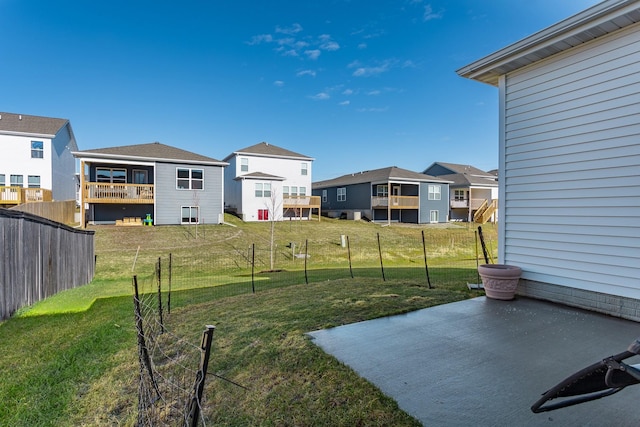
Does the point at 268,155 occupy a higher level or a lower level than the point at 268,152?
lower

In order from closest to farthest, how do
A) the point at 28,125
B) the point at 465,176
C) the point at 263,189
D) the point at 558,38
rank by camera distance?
the point at 558,38
the point at 28,125
the point at 263,189
the point at 465,176

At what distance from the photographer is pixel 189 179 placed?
19.4m

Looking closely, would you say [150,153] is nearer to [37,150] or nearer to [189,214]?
[189,214]

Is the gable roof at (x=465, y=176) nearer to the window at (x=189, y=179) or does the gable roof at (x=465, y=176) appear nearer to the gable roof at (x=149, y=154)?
the gable roof at (x=149, y=154)

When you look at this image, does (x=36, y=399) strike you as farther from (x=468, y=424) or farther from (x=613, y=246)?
(x=613, y=246)

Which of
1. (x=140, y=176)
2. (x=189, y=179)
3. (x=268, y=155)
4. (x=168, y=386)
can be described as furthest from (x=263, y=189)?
(x=168, y=386)

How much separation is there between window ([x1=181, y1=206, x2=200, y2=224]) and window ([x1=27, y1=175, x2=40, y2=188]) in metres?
11.2

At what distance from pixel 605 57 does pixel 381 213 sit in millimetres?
22769

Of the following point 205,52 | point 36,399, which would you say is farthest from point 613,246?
point 205,52

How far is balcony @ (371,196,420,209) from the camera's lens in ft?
82.9

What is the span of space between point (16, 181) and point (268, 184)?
16.1m

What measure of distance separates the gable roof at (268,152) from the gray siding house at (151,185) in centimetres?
535

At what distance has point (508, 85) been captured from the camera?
5.70 m

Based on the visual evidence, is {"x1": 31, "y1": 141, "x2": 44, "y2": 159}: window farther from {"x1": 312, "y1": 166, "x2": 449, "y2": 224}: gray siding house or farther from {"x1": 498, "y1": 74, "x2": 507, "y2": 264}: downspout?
{"x1": 498, "y1": 74, "x2": 507, "y2": 264}: downspout
